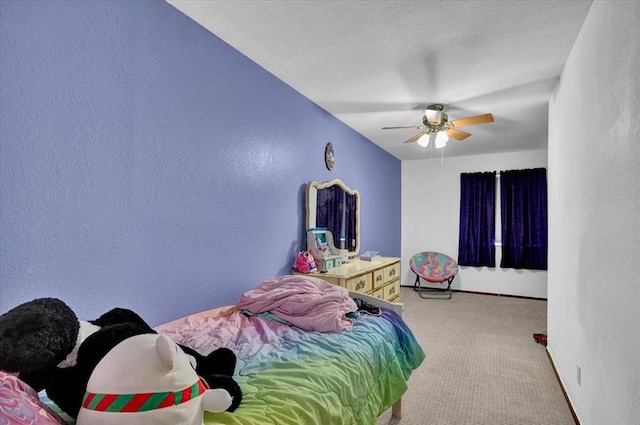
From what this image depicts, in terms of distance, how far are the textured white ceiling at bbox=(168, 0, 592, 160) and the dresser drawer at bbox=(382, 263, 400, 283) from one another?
172 cm

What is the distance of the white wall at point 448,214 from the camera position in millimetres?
5418

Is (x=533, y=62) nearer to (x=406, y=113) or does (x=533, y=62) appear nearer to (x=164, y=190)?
(x=406, y=113)

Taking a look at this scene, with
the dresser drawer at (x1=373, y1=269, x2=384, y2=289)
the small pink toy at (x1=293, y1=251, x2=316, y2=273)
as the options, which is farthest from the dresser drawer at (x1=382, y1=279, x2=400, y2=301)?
the small pink toy at (x1=293, y1=251, x2=316, y2=273)

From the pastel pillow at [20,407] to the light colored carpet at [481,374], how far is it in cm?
182

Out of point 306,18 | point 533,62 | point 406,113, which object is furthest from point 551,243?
point 306,18

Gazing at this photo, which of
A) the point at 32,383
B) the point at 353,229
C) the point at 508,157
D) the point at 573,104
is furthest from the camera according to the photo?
the point at 508,157

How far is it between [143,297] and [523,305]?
511cm

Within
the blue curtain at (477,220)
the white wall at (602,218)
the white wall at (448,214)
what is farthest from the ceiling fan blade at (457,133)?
the blue curtain at (477,220)

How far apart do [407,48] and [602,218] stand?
1.54m

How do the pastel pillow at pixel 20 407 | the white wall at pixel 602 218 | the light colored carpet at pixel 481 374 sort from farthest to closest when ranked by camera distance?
the light colored carpet at pixel 481 374
the white wall at pixel 602 218
the pastel pillow at pixel 20 407

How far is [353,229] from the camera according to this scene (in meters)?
4.11

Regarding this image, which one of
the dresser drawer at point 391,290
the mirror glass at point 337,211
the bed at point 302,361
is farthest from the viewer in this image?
the dresser drawer at point 391,290

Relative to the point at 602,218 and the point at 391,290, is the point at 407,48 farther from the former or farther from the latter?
the point at 391,290

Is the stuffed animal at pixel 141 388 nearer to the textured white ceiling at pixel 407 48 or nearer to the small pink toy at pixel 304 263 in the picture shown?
the textured white ceiling at pixel 407 48
